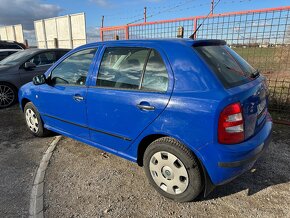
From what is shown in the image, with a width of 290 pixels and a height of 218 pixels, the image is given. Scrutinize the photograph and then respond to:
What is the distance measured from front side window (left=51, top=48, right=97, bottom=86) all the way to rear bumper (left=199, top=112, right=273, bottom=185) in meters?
1.89

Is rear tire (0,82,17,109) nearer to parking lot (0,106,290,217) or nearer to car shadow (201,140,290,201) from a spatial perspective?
parking lot (0,106,290,217)

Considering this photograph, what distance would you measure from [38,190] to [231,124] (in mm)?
2308

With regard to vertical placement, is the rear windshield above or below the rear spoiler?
below

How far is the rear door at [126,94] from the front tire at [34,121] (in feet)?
5.04

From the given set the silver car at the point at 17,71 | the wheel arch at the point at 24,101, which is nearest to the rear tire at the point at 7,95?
the silver car at the point at 17,71

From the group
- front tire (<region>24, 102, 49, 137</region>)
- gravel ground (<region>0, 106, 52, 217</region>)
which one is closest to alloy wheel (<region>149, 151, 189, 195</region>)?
gravel ground (<region>0, 106, 52, 217</region>)

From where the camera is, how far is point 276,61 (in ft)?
17.2

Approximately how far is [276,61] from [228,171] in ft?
12.7

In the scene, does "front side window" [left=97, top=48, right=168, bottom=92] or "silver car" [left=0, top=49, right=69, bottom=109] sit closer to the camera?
"front side window" [left=97, top=48, right=168, bottom=92]

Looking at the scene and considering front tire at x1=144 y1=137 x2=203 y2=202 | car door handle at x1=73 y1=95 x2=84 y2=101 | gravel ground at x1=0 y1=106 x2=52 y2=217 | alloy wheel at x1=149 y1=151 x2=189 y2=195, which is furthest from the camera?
car door handle at x1=73 y1=95 x2=84 y2=101

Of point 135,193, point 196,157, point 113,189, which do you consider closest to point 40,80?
point 113,189

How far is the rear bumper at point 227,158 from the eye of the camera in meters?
2.26

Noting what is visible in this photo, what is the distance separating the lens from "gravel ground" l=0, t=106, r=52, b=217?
2705mm

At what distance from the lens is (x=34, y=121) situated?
175 inches
